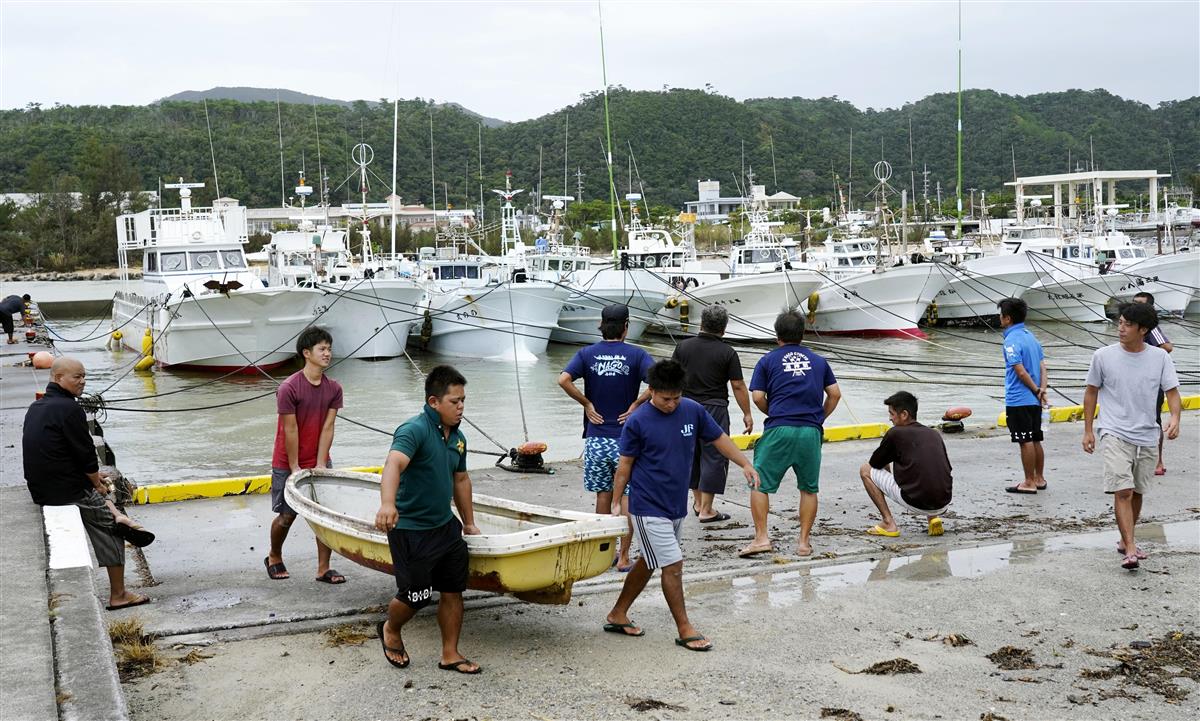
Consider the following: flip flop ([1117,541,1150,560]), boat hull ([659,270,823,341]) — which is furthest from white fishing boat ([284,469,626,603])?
boat hull ([659,270,823,341])

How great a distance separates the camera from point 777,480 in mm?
7492

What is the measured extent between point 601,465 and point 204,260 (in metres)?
24.8

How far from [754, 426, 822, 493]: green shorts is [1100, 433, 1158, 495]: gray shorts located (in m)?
1.74

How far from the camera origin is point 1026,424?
9117 millimetres

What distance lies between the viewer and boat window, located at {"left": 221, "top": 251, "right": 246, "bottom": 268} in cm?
2972

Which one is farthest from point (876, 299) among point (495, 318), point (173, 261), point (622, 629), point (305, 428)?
point (622, 629)

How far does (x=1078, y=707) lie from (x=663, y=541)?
1.94 m

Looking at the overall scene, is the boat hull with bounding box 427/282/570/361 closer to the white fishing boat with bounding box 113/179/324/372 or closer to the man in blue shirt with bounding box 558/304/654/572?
the white fishing boat with bounding box 113/179/324/372

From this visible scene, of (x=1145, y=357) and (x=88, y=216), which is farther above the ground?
(x=88, y=216)

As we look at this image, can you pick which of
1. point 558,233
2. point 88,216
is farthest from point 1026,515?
point 88,216

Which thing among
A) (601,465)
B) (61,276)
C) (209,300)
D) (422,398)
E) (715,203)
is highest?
(715,203)

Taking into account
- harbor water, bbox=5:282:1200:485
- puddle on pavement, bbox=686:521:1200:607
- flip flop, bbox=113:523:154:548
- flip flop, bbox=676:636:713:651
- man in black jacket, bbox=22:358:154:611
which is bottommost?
harbor water, bbox=5:282:1200:485

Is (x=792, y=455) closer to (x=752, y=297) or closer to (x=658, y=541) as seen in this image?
(x=658, y=541)

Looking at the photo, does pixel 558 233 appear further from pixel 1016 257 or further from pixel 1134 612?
pixel 1134 612
